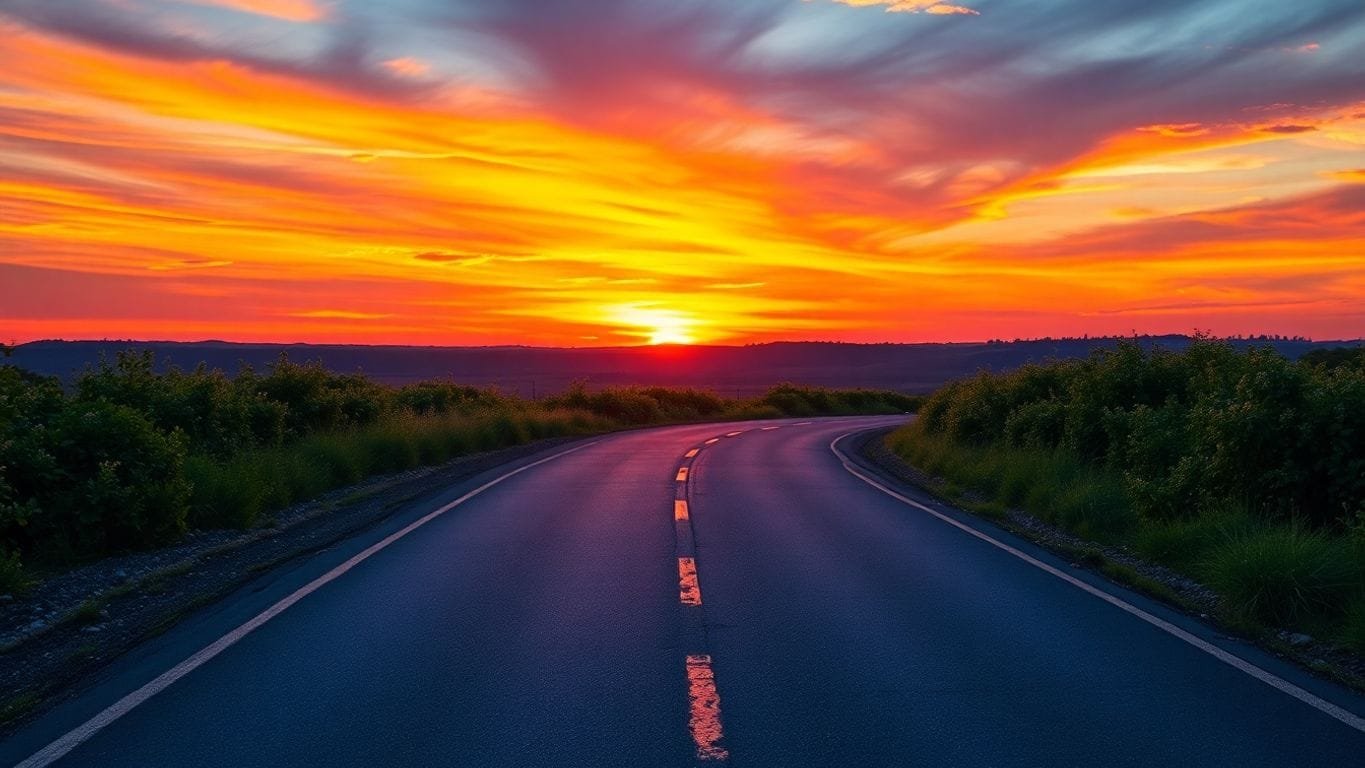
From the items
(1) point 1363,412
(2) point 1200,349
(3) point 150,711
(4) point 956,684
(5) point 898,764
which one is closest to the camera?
(5) point 898,764

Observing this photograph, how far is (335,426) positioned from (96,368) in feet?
23.5

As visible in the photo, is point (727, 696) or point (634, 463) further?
point (634, 463)

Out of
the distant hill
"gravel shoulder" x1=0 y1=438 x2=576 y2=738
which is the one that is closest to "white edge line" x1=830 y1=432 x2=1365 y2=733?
"gravel shoulder" x1=0 y1=438 x2=576 y2=738

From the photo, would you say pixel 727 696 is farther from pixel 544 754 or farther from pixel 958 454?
pixel 958 454

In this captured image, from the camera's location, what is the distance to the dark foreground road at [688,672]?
5.61 metres

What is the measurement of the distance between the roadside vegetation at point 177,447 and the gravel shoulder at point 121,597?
0.40m

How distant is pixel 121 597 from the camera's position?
991 cm

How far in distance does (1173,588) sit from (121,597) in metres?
9.60

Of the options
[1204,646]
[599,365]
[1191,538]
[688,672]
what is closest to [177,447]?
[688,672]

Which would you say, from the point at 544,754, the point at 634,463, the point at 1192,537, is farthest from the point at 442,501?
the point at 544,754

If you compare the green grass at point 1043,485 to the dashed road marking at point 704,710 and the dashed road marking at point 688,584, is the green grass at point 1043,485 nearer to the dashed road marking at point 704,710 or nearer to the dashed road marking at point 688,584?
the dashed road marking at point 688,584

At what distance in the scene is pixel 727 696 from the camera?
644 cm

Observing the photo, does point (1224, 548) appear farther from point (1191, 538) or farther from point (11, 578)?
point (11, 578)

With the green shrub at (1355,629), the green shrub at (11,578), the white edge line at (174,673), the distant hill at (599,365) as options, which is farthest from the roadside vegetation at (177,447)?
the distant hill at (599,365)
